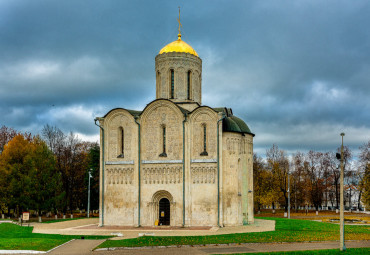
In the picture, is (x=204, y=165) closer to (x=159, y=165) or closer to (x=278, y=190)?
(x=159, y=165)

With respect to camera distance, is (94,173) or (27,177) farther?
(94,173)

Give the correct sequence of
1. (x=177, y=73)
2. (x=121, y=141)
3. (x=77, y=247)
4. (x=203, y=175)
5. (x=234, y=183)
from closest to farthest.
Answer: (x=77, y=247), (x=203, y=175), (x=234, y=183), (x=121, y=141), (x=177, y=73)

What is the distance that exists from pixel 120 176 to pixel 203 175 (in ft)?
22.2

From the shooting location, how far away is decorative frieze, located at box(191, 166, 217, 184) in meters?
29.2

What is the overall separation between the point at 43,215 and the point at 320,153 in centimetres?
4307

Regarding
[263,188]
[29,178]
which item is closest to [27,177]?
[29,178]

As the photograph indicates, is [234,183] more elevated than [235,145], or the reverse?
[235,145]

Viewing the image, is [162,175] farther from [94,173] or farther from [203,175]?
[94,173]

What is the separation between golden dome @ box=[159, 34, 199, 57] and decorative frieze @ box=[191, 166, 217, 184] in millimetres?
11289

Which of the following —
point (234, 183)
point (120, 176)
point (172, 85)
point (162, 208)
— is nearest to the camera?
point (234, 183)

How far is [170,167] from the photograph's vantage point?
97.9 feet

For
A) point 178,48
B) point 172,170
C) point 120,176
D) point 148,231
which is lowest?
point 148,231

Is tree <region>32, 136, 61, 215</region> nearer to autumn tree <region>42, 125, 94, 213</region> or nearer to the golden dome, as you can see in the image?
autumn tree <region>42, 125, 94, 213</region>

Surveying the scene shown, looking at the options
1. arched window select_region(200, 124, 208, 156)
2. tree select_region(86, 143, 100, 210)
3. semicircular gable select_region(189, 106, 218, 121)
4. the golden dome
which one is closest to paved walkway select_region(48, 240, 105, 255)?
arched window select_region(200, 124, 208, 156)
